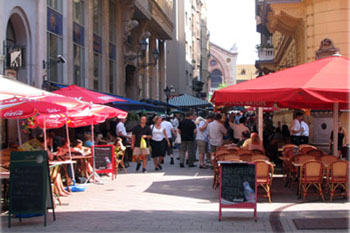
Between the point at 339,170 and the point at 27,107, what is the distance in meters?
6.15

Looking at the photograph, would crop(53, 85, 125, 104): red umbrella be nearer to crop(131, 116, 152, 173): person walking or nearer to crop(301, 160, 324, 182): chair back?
crop(131, 116, 152, 173): person walking

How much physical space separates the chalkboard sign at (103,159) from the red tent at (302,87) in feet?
15.3

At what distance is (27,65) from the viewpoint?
18625 mm

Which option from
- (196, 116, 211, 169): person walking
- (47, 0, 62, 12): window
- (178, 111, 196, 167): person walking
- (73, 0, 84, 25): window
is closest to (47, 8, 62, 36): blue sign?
(47, 0, 62, 12): window

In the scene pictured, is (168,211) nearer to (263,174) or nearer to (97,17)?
(263,174)

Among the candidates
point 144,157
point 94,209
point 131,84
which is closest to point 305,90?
point 94,209

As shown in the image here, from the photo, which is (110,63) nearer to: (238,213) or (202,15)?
(238,213)

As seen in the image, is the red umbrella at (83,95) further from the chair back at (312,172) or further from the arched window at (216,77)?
the arched window at (216,77)

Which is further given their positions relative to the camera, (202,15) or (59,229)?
(202,15)

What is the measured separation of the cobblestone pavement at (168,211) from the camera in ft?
26.9

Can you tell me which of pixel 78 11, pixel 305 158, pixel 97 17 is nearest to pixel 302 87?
pixel 305 158

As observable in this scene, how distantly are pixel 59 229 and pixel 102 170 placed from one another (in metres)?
6.27

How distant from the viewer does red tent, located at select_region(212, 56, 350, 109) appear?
9.52 meters

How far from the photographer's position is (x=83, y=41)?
25328mm
